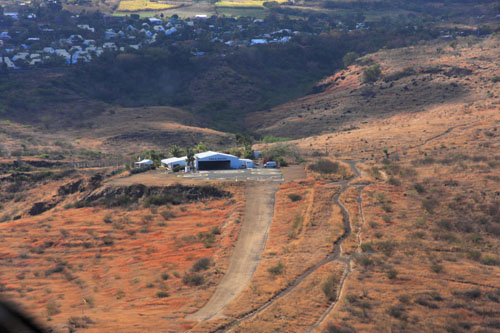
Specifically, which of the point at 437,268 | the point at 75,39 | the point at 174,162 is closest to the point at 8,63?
the point at 75,39

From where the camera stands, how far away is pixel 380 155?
172ft

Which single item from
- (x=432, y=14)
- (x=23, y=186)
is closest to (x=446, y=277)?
(x=23, y=186)

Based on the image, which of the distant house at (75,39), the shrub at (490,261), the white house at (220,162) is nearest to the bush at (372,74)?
the white house at (220,162)

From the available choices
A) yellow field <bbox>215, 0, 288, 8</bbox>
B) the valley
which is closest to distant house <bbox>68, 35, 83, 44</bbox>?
the valley

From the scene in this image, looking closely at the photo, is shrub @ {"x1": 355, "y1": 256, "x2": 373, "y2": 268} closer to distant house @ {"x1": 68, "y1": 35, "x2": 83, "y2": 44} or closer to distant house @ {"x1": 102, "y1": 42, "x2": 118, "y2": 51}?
distant house @ {"x1": 102, "y1": 42, "x2": 118, "y2": 51}

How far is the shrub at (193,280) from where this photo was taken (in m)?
25.0

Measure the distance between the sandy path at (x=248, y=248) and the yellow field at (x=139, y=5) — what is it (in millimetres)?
140140

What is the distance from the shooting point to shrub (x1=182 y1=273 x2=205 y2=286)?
2502 cm

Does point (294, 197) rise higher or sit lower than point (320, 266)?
higher

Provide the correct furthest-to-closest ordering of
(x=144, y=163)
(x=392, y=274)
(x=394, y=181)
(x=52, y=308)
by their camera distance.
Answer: (x=144, y=163) → (x=394, y=181) → (x=392, y=274) → (x=52, y=308)

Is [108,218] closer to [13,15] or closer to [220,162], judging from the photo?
[220,162]

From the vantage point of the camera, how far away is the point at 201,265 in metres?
27.3

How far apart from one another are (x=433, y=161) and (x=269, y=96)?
62012 millimetres

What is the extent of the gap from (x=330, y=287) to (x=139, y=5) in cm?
16503
